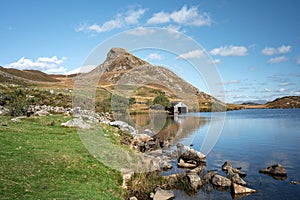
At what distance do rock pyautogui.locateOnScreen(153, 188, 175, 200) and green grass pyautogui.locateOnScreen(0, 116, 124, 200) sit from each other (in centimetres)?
246

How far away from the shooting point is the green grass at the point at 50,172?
12266 millimetres

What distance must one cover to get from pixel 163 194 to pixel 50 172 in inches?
281

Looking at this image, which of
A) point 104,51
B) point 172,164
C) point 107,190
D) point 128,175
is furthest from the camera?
point 172,164

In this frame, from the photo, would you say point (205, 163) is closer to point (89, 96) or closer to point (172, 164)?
point (172, 164)

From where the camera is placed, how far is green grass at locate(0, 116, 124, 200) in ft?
40.2

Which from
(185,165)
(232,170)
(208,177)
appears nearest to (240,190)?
(208,177)

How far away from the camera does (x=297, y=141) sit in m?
39.2

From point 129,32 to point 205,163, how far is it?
14897 mm

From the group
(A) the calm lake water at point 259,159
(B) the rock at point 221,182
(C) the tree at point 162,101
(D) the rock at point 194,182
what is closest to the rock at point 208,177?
(B) the rock at point 221,182

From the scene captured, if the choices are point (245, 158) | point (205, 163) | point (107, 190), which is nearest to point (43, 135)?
point (107, 190)

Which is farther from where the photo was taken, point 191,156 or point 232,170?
point 191,156

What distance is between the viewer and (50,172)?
14570 millimetres

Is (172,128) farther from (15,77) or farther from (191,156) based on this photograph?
(15,77)

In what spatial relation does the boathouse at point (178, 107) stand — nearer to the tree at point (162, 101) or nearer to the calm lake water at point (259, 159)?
the tree at point (162, 101)
